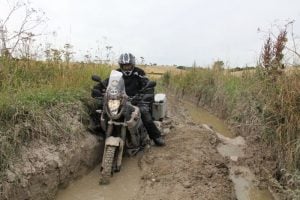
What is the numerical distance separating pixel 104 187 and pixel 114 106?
1.20m

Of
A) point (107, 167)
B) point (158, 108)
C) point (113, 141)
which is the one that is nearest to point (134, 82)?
point (158, 108)

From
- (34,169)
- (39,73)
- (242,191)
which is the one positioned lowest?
(242,191)

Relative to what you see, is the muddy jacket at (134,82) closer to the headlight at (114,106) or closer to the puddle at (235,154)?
the headlight at (114,106)

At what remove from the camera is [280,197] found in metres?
5.87

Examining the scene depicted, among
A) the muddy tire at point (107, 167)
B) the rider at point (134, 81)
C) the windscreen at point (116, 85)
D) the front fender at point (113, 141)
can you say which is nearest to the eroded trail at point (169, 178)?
the muddy tire at point (107, 167)

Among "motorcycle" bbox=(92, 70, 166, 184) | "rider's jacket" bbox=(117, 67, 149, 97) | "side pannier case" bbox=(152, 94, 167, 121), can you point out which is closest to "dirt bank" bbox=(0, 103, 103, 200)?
"motorcycle" bbox=(92, 70, 166, 184)

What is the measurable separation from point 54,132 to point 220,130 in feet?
17.2

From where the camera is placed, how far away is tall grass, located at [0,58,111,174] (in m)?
5.65

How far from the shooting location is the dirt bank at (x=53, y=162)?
17.5 feet

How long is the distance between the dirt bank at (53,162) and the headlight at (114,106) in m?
0.57

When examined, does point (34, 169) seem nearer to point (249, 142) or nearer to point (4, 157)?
point (4, 157)

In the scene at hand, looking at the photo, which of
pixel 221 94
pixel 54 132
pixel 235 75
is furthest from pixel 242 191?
pixel 235 75

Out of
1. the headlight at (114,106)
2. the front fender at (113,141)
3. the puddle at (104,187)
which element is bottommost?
the puddle at (104,187)

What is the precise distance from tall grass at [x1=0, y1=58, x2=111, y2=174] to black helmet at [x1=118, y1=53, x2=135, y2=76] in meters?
0.75
